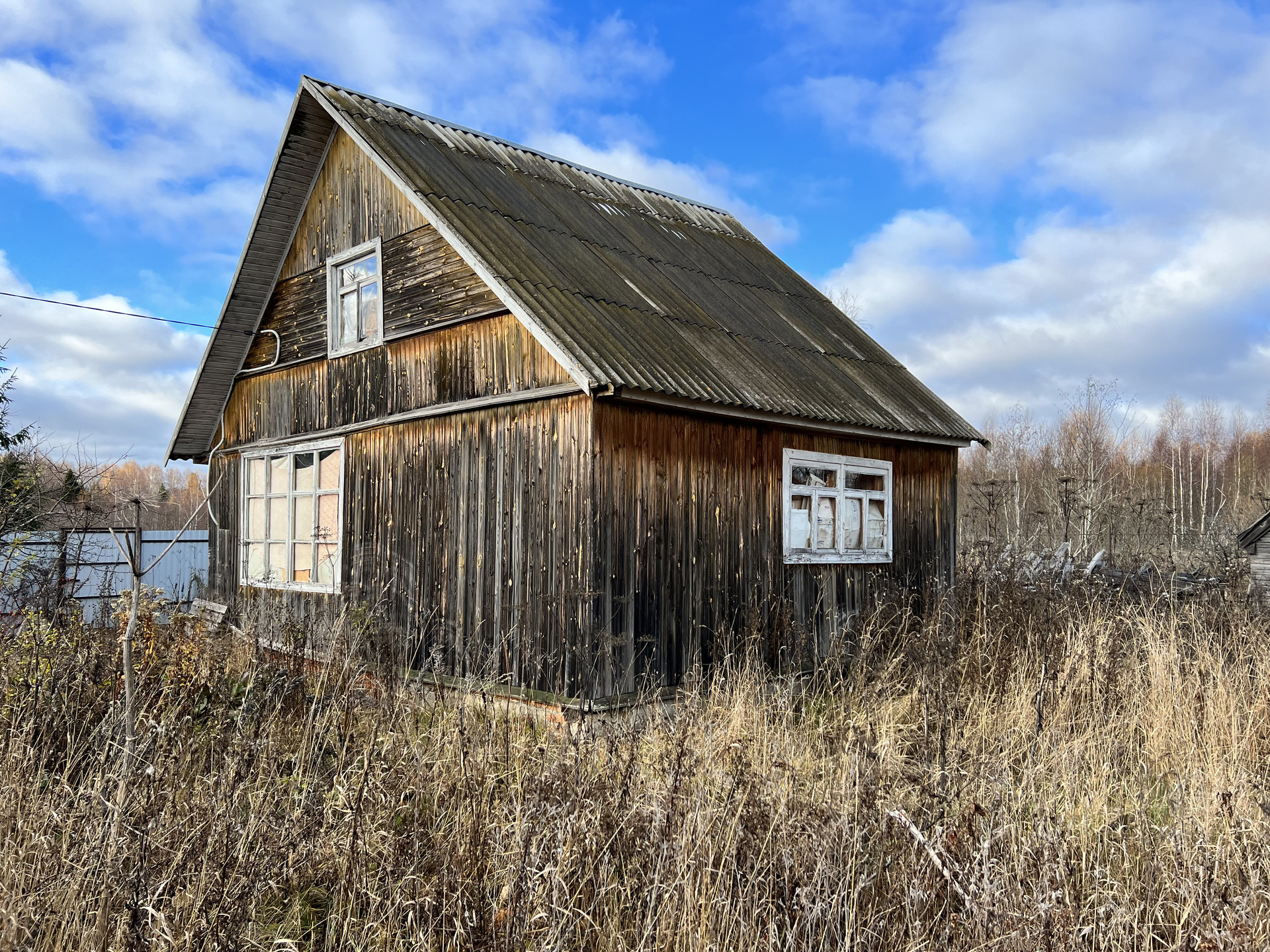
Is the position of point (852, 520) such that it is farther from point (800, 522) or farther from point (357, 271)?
point (357, 271)

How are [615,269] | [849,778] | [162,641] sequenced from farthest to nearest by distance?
[615,269] < [162,641] < [849,778]

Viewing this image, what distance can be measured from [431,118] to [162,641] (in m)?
7.58

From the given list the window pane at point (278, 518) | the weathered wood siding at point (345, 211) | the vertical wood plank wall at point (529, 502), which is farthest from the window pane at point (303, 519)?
the weathered wood siding at point (345, 211)

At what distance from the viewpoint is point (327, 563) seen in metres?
10.2

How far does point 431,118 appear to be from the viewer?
36.8 ft

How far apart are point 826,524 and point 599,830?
6558mm

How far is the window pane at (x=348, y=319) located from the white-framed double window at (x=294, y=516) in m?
1.17

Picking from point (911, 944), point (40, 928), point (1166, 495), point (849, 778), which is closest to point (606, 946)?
point (911, 944)

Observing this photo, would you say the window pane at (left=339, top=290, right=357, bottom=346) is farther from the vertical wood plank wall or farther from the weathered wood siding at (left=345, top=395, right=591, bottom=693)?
the weathered wood siding at (left=345, top=395, right=591, bottom=693)

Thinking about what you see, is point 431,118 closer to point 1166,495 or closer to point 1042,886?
point 1042,886

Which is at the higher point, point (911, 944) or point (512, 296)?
point (512, 296)

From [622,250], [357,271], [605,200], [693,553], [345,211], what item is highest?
[605,200]

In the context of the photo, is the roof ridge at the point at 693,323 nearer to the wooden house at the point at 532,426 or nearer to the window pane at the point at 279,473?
the wooden house at the point at 532,426

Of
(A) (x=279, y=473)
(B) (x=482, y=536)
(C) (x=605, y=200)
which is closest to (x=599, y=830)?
(B) (x=482, y=536)
